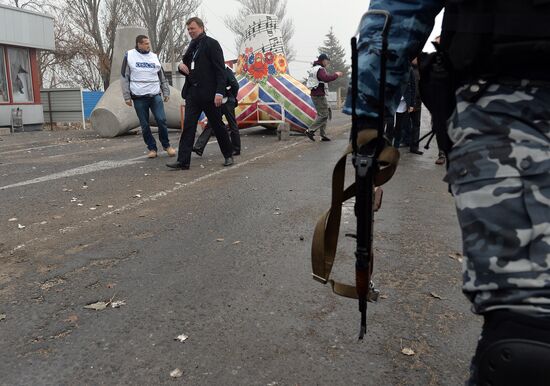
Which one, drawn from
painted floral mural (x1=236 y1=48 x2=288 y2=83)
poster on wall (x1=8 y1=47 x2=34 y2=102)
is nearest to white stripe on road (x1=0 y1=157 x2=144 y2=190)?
painted floral mural (x1=236 y1=48 x2=288 y2=83)

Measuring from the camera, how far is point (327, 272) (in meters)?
1.64

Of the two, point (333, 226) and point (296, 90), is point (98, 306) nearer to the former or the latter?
point (333, 226)

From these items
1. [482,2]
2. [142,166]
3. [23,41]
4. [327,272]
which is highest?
[23,41]

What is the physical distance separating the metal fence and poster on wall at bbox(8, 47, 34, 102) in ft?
3.67

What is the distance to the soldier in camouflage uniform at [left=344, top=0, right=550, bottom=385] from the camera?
41.8 inches

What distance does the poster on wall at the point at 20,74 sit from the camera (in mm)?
18312

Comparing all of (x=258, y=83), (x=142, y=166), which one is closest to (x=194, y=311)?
(x=142, y=166)

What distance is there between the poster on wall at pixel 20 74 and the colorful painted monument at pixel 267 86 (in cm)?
950

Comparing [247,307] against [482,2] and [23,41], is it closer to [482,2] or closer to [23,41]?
[482,2]

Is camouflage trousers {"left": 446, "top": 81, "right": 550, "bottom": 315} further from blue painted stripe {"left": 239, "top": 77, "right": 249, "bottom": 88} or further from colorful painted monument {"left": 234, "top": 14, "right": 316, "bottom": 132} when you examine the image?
blue painted stripe {"left": 239, "top": 77, "right": 249, "bottom": 88}

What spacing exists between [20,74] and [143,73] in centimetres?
1262

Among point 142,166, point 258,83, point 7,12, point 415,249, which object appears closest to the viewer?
point 415,249

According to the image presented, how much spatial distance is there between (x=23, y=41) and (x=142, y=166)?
44.0 feet

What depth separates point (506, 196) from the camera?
1.10m
